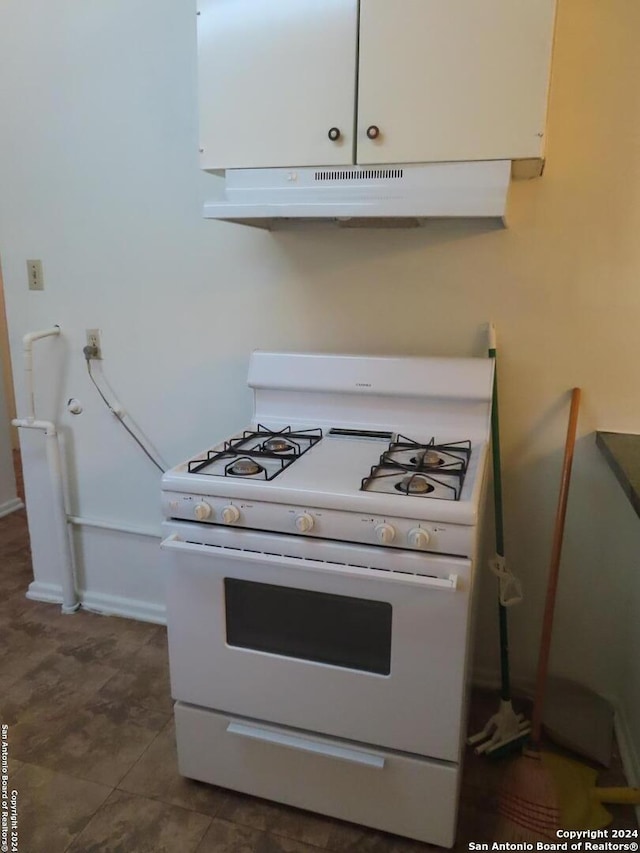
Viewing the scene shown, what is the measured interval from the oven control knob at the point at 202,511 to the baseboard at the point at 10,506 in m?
2.55

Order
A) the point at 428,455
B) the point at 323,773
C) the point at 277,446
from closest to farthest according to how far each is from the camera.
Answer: the point at 323,773 → the point at 428,455 → the point at 277,446

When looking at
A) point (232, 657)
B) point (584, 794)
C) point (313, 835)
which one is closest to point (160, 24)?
point (232, 657)

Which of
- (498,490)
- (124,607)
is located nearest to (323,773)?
(498,490)

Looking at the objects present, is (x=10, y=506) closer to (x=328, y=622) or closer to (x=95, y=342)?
(x=95, y=342)

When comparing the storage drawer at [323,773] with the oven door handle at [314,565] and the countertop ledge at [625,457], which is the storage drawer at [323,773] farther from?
the countertop ledge at [625,457]

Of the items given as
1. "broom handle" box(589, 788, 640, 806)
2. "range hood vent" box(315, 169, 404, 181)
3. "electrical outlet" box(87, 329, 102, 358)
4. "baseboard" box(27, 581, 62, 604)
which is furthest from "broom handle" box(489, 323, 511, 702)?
"baseboard" box(27, 581, 62, 604)

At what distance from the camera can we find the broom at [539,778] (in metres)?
1.58

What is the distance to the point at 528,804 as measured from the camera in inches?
64.2

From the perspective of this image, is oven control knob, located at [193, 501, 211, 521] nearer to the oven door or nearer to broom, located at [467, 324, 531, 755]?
the oven door

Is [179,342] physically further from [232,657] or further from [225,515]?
[232,657]

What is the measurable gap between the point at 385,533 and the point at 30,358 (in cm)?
164

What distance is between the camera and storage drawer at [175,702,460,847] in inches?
57.4

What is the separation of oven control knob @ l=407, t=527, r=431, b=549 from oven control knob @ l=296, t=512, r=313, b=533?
221mm

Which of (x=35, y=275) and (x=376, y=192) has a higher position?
(x=376, y=192)
